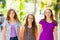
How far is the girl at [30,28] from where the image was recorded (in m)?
1.24

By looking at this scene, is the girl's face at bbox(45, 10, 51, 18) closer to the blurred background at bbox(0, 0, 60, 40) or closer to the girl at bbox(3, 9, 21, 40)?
the blurred background at bbox(0, 0, 60, 40)

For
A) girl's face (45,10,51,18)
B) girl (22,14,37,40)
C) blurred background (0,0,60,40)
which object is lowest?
girl (22,14,37,40)

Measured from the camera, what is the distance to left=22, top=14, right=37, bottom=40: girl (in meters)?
1.24

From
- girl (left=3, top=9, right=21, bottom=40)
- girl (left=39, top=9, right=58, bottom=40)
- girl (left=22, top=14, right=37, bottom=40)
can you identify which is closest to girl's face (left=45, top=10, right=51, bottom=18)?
girl (left=39, top=9, right=58, bottom=40)

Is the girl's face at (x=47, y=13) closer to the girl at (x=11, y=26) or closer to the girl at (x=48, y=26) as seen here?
the girl at (x=48, y=26)

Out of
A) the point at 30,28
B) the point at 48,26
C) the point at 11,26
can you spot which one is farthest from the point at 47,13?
the point at 11,26

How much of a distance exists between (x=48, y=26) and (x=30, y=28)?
0.20 m

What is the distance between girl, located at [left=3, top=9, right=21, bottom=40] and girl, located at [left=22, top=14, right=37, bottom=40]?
0.09 meters

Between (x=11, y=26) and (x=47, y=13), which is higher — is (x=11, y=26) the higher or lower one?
the lower one

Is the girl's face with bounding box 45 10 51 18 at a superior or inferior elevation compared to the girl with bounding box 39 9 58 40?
superior

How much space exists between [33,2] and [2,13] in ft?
1.18

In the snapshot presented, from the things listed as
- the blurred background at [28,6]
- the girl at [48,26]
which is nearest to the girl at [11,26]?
the blurred background at [28,6]

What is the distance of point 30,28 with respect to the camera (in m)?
1.25

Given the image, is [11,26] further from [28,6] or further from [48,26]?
[48,26]
